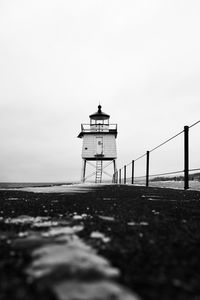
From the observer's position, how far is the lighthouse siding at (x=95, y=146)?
29.5m

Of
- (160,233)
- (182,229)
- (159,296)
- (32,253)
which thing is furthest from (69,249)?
(182,229)

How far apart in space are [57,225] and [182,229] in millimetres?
769

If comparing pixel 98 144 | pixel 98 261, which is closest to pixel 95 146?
pixel 98 144

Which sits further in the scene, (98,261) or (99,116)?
(99,116)

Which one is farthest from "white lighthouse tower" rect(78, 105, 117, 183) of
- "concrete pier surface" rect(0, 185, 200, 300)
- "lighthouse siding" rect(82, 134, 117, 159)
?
"concrete pier surface" rect(0, 185, 200, 300)

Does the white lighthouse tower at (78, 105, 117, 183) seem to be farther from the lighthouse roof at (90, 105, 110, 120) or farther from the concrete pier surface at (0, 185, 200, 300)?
the concrete pier surface at (0, 185, 200, 300)

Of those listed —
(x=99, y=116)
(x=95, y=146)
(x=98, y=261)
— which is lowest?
(x=98, y=261)

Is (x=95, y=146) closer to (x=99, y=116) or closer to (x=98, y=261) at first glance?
(x=99, y=116)

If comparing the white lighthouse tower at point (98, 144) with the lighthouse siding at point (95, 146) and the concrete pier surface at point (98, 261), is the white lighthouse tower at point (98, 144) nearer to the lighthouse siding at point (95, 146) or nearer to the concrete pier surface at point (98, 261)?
the lighthouse siding at point (95, 146)

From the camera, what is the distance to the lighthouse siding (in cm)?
2950

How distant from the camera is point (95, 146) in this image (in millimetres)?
29438

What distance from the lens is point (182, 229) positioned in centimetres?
207

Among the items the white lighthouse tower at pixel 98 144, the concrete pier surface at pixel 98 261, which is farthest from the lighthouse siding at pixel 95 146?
the concrete pier surface at pixel 98 261

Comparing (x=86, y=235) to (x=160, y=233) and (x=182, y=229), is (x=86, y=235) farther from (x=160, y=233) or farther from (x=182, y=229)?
(x=182, y=229)
